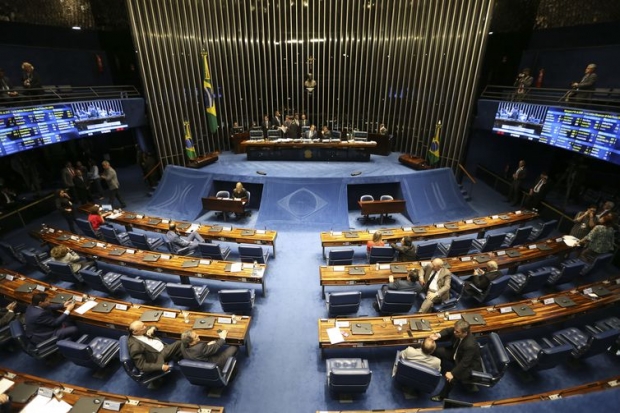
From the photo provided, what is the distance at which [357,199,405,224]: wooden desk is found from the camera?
992 cm

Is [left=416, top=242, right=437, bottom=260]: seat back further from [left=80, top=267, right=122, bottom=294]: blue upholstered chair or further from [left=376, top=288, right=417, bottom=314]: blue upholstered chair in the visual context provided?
[left=80, top=267, right=122, bottom=294]: blue upholstered chair

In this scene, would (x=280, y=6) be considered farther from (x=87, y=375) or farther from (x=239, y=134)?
(x=87, y=375)

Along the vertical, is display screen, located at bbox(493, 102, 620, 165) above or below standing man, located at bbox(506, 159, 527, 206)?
above

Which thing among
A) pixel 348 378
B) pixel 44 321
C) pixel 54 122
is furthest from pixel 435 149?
pixel 54 122

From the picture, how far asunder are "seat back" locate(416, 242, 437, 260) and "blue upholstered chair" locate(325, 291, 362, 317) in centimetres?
250

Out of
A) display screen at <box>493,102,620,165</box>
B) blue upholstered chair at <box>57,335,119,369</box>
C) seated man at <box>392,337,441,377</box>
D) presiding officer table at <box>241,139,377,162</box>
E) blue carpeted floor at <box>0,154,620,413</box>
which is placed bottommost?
blue carpeted floor at <box>0,154,620,413</box>

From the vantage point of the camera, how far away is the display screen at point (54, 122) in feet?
29.0

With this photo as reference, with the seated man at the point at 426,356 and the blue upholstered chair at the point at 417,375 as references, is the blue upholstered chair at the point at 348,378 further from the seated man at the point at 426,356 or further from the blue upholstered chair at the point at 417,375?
the seated man at the point at 426,356

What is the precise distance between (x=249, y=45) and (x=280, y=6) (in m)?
2.20

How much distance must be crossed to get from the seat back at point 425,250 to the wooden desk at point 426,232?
658mm

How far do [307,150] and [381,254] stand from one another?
23.6 feet

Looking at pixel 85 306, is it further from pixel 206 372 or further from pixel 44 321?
pixel 206 372

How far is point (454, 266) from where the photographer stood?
689cm

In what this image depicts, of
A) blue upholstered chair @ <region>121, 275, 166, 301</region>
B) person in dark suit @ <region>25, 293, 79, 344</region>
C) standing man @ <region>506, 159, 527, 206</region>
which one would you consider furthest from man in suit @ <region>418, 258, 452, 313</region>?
standing man @ <region>506, 159, 527, 206</region>
